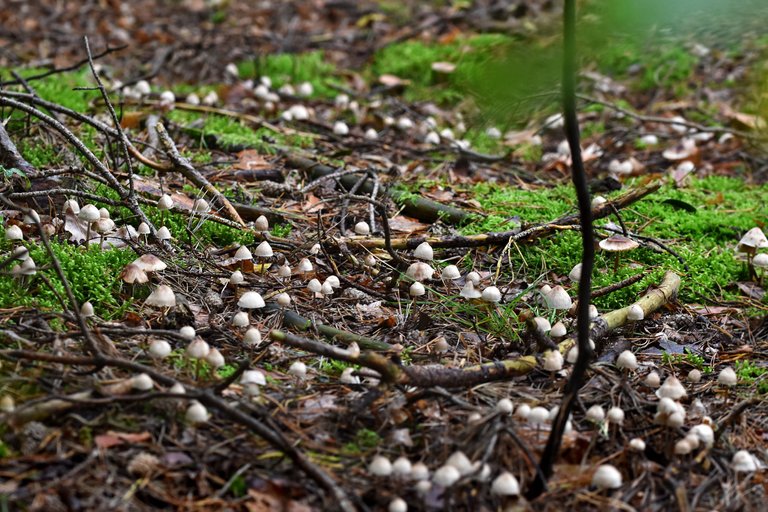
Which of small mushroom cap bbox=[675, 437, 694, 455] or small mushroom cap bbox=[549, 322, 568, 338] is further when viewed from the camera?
small mushroom cap bbox=[549, 322, 568, 338]

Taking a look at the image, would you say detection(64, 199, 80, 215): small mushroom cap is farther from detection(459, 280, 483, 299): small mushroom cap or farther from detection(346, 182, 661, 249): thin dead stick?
detection(459, 280, 483, 299): small mushroom cap

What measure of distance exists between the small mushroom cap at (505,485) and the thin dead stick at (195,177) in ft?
8.87

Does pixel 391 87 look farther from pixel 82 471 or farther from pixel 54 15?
pixel 82 471

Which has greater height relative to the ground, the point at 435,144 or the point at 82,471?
the point at 82,471

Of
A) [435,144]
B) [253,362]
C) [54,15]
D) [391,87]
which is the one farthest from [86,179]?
[54,15]

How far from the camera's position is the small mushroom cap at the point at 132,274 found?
3.76 meters

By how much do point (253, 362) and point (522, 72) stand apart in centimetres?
215

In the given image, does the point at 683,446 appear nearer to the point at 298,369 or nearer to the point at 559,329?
the point at 559,329

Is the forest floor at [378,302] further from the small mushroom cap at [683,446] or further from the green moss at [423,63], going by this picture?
the green moss at [423,63]

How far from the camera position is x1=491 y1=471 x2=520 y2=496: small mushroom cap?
8.80 ft

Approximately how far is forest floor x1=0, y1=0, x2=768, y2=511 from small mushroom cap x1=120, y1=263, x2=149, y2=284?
0.03m

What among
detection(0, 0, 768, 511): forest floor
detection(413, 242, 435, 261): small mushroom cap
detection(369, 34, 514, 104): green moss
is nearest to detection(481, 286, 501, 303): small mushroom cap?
detection(0, 0, 768, 511): forest floor

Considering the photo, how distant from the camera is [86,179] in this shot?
501cm

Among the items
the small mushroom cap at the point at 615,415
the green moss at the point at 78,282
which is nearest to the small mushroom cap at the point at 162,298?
the green moss at the point at 78,282
